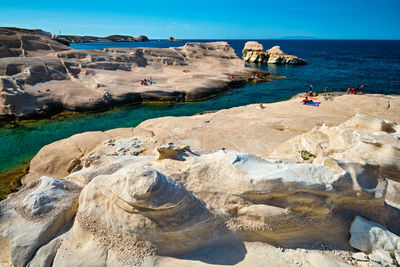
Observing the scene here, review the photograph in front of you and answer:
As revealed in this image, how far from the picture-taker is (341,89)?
3078 centimetres

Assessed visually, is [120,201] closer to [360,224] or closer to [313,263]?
[313,263]

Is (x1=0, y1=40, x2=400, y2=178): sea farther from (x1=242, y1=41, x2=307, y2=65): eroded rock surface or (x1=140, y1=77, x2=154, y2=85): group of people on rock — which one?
(x1=242, y1=41, x2=307, y2=65): eroded rock surface

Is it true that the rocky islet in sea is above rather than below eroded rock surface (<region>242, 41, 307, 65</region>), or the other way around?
below

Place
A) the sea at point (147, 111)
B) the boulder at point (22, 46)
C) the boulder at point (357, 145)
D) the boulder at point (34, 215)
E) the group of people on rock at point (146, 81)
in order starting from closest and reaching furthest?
the boulder at point (34, 215) < the boulder at point (357, 145) < the sea at point (147, 111) < the group of people on rock at point (146, 81) < the boulder at point (22, 46)

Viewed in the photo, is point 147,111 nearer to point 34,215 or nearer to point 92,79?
point 92,79

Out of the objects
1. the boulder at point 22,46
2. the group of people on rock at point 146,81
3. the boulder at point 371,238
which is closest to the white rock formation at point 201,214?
the boulder at point 371,238

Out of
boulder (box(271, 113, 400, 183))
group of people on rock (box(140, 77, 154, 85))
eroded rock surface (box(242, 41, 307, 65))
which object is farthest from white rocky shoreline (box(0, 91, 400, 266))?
eroded rock surface (box(242, 41, 307, 65))

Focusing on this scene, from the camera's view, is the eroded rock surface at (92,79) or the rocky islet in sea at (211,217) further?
the eroded rock surface at (92,79)

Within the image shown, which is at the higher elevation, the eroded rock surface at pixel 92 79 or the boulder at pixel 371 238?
the eroded rock surface at pixel 92 79

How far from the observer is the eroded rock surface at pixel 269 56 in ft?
191

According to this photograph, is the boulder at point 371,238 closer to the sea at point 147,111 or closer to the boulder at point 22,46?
the sea at point 147,111

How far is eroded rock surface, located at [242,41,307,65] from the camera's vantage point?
191 feet

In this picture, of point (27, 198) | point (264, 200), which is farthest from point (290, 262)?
point (27, 198)

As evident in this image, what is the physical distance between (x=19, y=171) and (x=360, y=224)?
1513 centimetres
